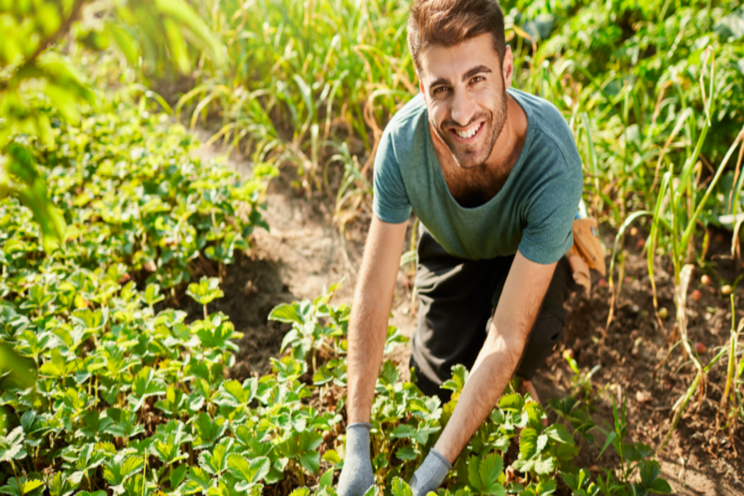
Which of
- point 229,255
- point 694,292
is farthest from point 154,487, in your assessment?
point 694,292

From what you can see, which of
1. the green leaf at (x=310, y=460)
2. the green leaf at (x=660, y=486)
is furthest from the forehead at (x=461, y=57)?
the green leaf at (x=660, y=486)

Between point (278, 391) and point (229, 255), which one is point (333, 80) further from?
point (278, 391)

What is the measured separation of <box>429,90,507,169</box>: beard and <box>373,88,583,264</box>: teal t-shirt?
0.31 feet

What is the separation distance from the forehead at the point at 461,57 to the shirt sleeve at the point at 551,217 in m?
0.39

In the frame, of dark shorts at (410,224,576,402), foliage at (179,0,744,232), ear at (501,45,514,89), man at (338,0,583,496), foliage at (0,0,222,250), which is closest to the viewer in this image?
foliage at (0,0,222,250)

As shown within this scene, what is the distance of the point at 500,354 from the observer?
150 cm

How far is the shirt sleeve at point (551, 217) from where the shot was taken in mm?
1508

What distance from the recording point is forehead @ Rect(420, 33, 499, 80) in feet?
4.82

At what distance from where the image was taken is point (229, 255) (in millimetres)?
2248

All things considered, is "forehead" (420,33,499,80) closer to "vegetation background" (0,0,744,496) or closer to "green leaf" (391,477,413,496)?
"vegetation background" (0,0,744,496)

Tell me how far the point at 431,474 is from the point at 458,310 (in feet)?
2.41

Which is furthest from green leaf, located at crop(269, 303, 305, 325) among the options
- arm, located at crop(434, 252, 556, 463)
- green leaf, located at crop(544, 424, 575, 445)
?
green leaf, located at crop(544, 424, 575, 445)

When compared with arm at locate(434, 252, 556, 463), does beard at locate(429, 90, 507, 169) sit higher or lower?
higher

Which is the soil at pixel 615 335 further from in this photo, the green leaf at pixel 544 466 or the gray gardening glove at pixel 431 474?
the gray gardening glove at pixel 431 474
